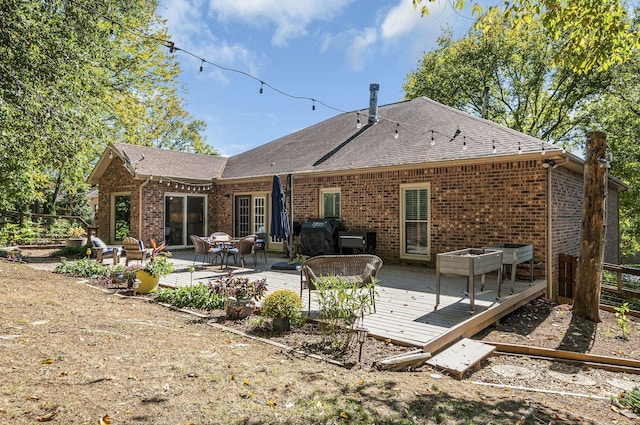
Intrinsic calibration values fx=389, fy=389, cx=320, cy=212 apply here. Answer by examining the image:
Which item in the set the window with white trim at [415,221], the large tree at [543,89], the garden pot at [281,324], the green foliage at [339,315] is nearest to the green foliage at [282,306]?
the garden pot at [281,324]

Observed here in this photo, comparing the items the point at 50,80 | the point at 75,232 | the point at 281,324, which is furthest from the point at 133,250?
the point at 75,232

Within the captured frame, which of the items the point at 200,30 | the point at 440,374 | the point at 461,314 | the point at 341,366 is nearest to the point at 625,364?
the point at 461,314

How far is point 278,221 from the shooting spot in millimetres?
10305

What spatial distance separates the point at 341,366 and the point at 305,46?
12.5 metres

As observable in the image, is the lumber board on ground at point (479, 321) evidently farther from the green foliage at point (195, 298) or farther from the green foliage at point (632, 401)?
the green foliage at point (195, 298)

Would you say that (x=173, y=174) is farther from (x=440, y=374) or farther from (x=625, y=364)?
(x=625, y=364)

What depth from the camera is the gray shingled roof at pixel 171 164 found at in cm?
1400

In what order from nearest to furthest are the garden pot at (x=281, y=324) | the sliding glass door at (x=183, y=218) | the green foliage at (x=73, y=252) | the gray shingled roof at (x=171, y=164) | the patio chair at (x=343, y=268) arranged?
1. the garden pot at (x=281, y=324)
2. the patio chair at (x=343, y=268)
3. the green foliage at (x=73, y=252)
4. the gray shingled roof at (x=171, y=164)
5. the sliding glass door at (x=183, y=218)

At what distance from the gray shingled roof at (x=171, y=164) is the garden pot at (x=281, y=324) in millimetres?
10091

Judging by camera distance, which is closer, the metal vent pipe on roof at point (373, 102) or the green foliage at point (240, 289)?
the green foliage at point (240, 289)

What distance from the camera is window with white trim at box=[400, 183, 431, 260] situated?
33.3ft

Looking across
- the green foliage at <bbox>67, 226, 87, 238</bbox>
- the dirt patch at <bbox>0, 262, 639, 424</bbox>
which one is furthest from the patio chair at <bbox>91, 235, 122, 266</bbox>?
the green foliage at <bbox>67, 226, 87, 238</bbox>

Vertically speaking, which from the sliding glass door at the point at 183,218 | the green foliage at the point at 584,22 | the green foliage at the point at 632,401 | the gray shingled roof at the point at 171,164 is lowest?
the green foliage at the point at 632,401

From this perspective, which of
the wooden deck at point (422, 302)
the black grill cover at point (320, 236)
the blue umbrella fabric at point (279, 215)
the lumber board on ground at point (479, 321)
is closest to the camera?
the lumber board on ground at point (479, 321)
